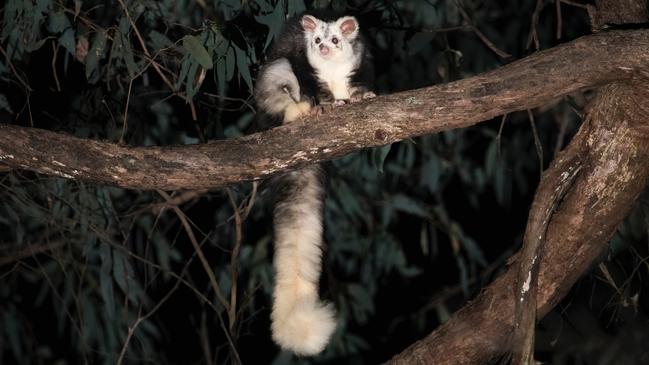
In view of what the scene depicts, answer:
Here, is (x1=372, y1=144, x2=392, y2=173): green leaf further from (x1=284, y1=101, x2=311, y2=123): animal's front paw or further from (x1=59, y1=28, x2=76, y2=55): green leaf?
(x1=59, y1=28, x2=76, y2=55): green leaf

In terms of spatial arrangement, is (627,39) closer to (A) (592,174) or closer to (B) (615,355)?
(A) (592,174)

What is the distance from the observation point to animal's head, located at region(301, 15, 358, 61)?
4.11 meters

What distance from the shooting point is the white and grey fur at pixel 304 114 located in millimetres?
3637

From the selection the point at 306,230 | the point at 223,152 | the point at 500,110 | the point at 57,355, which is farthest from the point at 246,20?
the point at 57,355

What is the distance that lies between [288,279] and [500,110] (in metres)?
1.17

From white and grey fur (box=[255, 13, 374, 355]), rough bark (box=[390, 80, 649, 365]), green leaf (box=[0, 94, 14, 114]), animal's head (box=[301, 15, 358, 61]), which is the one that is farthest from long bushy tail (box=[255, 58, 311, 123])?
green leaf (box=[0, 94, 14, 114])

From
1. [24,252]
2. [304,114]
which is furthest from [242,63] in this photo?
[24,252]

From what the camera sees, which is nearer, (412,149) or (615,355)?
(615,355)

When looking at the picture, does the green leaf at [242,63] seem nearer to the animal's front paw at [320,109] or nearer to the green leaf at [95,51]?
the animal's front paw at [320,109]

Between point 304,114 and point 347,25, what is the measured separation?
21.2 inches

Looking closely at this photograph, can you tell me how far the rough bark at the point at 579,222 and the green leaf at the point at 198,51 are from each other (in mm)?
1326

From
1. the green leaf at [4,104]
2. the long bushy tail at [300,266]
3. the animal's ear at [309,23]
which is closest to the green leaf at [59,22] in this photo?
the green leaf at [4,104]

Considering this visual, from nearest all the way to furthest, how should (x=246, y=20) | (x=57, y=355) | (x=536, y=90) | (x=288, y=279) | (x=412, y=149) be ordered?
(x=536, y=90), (x=288, y=279), (x=246, y=20), (x=412, y=149), (x=57, y=355)

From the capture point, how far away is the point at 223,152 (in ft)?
10.2
